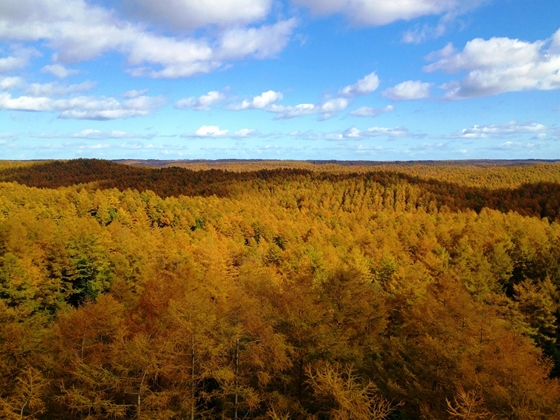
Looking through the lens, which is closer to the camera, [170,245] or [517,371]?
[517,371]

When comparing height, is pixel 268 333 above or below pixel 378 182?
below

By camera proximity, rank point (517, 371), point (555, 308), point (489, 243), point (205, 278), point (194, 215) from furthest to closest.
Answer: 1. point (194, 215)
2. point (489, 243)
3. point (205, 278)
4. point (555, 308)
5. point (517, 371)

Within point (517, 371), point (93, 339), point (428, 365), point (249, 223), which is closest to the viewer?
point (517, 371)

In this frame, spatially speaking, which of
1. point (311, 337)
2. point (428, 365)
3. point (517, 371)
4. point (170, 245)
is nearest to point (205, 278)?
point (170, 245)

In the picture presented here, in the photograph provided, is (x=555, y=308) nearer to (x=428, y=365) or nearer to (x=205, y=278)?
(x=428, y=365)

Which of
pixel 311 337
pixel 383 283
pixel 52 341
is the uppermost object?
pixel 311 337

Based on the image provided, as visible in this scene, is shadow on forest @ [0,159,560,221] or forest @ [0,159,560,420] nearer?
forest @ [0,159,560,420]

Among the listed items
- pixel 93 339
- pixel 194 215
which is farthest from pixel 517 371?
pixel 194 215

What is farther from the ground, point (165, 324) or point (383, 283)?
point (165, 324)

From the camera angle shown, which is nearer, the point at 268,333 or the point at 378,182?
the point at 268,333

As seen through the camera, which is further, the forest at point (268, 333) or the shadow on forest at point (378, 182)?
the shadow on forest at point (378, 182)
